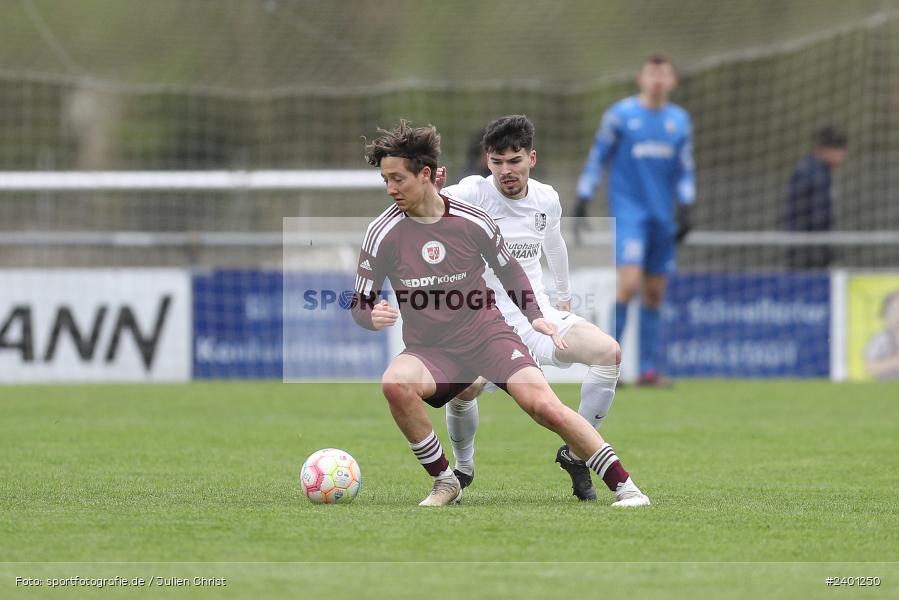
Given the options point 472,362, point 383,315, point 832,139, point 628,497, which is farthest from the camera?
point 832,139

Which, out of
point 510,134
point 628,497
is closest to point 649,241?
point 510,134

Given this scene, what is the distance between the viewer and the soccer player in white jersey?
6922mm

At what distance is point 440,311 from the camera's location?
6469 mm

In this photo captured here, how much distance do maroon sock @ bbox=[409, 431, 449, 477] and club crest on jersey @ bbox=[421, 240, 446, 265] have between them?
30.2 inches

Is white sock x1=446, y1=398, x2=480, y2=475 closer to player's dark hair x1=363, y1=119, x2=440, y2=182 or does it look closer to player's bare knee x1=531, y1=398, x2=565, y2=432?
player's bare knee x1=531, y1=398, x2=565, y2=432

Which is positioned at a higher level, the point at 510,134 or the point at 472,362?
the point at 510,134

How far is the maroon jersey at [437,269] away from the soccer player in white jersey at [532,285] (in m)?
0.40

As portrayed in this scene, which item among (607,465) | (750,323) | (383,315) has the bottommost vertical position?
(607,465)

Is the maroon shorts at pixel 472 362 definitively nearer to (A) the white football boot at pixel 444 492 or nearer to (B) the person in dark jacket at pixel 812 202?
(A) the white football boot at pixel 444 492

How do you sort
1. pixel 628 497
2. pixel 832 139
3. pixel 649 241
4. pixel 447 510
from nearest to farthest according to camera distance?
pixel 447 510
pixel 628 497
pixel 649 241
pixel 832 139

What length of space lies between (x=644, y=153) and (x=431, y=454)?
23.5 ft

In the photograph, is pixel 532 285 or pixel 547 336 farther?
pixel 547 336

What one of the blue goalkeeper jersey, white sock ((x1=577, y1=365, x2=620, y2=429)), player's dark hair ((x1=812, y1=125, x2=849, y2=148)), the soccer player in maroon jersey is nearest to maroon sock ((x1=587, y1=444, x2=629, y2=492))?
the soccer player in maroon jersey

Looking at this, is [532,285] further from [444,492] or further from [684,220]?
[684,220]
